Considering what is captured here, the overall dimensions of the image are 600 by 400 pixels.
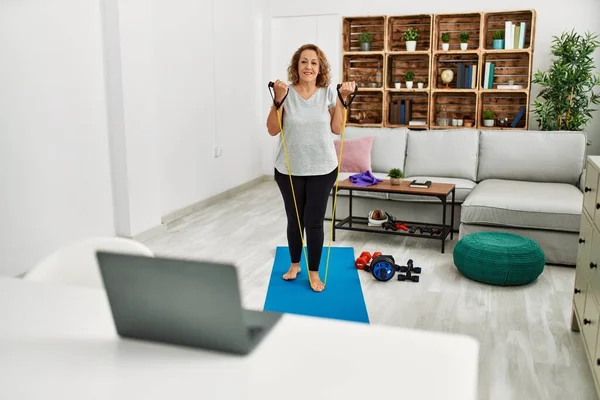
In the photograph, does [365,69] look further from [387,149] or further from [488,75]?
[387,149]

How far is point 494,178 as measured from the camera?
510 cm

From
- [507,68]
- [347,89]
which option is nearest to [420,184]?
[347,89]

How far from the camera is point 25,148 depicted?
372 cm

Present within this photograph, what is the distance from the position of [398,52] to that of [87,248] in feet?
18.4

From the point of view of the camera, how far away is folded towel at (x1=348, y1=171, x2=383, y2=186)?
4770 mm

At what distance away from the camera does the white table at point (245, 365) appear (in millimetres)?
1006

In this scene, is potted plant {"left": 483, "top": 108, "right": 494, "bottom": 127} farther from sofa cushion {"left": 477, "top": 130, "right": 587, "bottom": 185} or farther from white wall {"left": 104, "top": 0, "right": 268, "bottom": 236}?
white wall {"left": 104, "top": 0, "right": 268, "bottom": 236}

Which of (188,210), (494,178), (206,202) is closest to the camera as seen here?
(494,178)

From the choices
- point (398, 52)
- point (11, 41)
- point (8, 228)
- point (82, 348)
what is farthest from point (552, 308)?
point (398, 52)

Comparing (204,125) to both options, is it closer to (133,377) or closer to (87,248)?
(87,248)

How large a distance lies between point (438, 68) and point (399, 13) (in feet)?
2.54

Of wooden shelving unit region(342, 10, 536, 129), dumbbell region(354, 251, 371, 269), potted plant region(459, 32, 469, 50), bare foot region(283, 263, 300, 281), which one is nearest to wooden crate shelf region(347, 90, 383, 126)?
wooden shelving unit region(342, 10, 536, 129)

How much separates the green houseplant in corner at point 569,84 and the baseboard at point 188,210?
3294 mm

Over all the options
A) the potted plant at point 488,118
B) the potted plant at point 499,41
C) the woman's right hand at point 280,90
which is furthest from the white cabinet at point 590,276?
the potted plant at point 499,41
